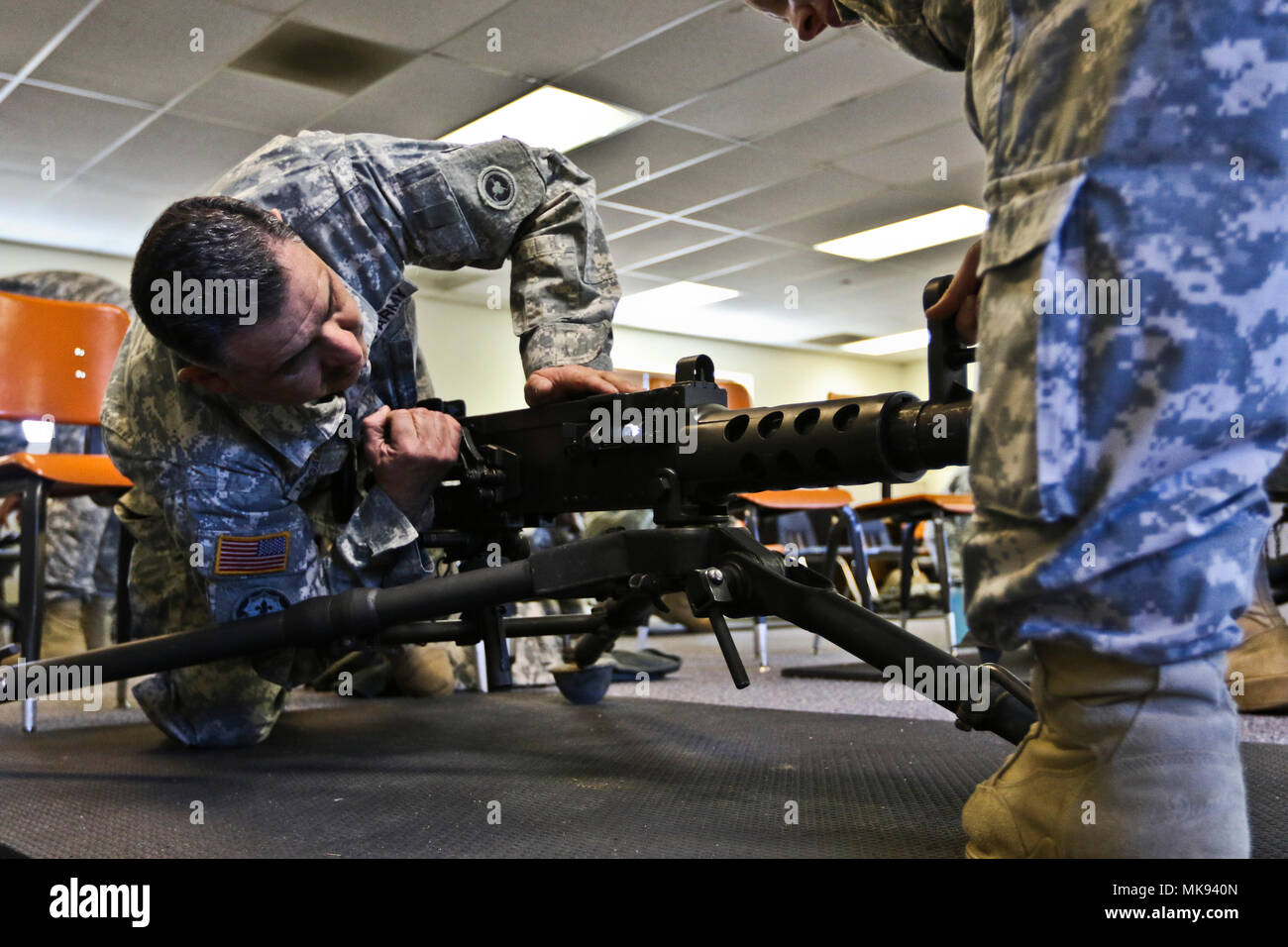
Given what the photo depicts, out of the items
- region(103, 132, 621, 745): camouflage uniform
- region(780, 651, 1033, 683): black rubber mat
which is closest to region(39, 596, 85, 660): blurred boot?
region(103, 132, 621, 745): camouflage uniform

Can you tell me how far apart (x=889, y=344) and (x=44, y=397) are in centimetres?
724

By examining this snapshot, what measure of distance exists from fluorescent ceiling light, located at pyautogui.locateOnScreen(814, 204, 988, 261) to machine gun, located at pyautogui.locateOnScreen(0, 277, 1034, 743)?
4588 mm

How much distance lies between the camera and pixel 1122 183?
56 cm

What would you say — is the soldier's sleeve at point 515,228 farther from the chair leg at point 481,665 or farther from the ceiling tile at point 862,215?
the ceiling tile at point 862,215

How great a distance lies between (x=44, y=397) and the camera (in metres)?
2.23

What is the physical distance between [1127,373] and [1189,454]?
0.17 ft

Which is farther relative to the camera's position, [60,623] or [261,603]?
[60,623]

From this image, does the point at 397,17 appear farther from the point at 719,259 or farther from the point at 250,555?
the point at 719,259

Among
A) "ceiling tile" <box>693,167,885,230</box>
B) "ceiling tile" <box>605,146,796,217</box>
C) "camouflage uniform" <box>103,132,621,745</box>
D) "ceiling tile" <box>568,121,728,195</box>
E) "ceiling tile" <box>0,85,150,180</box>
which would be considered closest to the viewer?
"camouflage uniform" <box>103,132,621,745</box>

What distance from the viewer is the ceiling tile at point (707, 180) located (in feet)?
15.4

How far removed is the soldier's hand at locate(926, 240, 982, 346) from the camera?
2.43 feet

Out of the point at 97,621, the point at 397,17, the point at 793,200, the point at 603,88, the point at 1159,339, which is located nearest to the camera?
the point at 1159,339

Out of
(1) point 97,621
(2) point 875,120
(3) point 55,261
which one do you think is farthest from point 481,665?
(3) point 55,261

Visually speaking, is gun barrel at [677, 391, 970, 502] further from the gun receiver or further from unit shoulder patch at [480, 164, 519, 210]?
unit shoulder patch at [480, 164, 519, 210]
